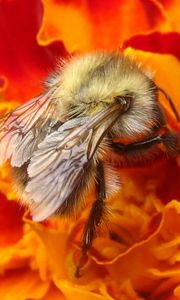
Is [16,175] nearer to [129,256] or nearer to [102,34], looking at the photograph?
[129,256]

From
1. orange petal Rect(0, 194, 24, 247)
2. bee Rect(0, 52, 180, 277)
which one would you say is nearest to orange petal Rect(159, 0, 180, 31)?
bee Rect(0, 52, 180, 277)

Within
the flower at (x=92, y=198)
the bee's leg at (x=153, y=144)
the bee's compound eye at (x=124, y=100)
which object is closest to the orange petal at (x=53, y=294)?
the flower at (x=92, y=198)

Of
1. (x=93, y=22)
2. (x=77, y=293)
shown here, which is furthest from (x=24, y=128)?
(x=93, y=22)

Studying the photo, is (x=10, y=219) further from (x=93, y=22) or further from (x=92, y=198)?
(x=93, y=22)

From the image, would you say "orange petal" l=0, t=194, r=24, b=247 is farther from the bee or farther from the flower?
the bee

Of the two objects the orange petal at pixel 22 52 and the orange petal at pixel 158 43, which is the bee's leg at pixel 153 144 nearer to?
the orange petal at pixel 158 43

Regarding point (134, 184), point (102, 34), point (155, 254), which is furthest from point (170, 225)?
point (102, 34)

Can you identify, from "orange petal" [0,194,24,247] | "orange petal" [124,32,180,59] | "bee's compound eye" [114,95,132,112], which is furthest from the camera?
"orange petal" [0,194,24,247]

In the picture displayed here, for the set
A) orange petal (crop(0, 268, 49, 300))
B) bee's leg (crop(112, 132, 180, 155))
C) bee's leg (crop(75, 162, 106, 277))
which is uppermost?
bee's leg (crop(112, 132, 180, 155))
